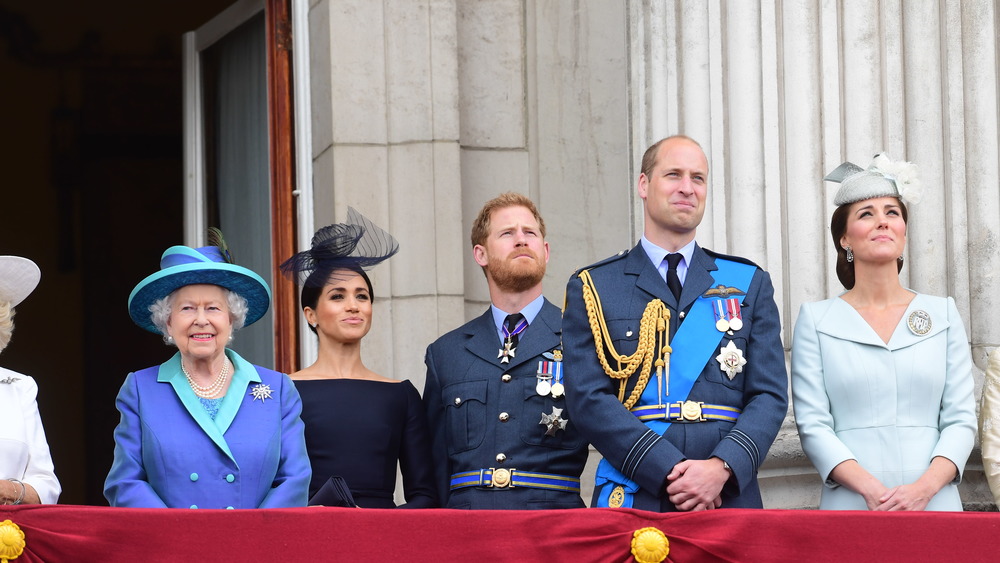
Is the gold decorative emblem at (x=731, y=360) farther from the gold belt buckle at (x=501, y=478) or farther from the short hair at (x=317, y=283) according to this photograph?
the short hair at (x=317, y=283)

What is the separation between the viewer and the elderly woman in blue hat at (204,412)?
4535 mm

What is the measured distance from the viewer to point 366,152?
6539 mm

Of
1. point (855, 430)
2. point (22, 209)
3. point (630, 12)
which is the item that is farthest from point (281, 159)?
point (22, 209)

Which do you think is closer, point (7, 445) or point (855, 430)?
point (7, 445)

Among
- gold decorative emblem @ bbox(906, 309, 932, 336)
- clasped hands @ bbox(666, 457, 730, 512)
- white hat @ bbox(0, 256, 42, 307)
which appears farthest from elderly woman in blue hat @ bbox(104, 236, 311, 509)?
gold decorative emblem @ bbox(906, 309, 932, 336)

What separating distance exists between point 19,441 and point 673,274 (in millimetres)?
1953

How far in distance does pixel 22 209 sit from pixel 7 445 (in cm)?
702

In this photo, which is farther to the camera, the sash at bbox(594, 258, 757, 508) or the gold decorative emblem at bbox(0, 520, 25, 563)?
the sash at bbox(594, 258, 757, 508)

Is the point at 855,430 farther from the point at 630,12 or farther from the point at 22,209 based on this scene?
the point at 22,209

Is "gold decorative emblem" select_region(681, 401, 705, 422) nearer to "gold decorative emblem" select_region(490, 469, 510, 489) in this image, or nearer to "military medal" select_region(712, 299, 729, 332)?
"military medal" select_region(712, 299, 729, 332)

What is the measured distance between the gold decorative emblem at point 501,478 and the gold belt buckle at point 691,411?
2.23ft

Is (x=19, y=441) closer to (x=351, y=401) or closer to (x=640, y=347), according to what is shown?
(x=351, y=401)

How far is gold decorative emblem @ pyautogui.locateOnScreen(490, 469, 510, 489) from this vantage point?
16.1ft

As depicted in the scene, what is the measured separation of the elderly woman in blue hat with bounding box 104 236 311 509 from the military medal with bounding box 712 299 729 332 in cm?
126
